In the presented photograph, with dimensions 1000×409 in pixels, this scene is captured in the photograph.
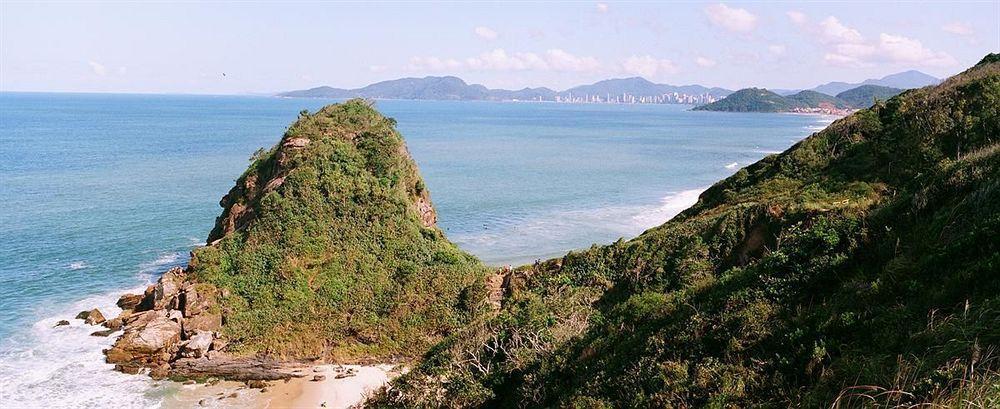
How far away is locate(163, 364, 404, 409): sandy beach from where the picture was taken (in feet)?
82.4

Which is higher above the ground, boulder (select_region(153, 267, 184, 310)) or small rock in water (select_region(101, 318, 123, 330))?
boulder (select_region(153, 267, 184, 310))

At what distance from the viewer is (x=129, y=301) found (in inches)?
1337

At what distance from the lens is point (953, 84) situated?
30.8 meters

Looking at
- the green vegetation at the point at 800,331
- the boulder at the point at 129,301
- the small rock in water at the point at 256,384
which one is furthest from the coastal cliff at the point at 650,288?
the boulder at the point at 129,301

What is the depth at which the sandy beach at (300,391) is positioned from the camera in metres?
25.1

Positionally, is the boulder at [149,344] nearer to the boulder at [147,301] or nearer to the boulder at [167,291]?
the boulder at [167,291]

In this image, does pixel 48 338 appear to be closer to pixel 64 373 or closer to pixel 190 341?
pixel 64 373

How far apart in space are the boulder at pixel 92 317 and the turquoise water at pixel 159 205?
729 mm

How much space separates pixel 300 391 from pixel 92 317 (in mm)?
13475

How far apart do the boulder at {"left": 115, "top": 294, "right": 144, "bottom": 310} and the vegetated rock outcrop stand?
0.09m

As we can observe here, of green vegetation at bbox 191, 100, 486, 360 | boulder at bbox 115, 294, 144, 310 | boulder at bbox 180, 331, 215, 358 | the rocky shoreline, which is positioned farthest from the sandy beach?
boulder at bbox 115, 294, 144, 310

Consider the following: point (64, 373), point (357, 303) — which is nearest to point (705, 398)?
point (357, 303)

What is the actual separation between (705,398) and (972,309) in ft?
12.8

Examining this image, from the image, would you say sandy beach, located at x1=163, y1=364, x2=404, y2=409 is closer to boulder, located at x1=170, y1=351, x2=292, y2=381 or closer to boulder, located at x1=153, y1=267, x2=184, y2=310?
boulder, located at x1=170, y1=351, x2=292, y2=381
